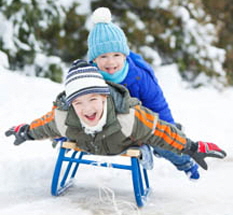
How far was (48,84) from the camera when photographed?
18.7 feet

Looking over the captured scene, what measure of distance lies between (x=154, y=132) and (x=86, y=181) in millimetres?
992

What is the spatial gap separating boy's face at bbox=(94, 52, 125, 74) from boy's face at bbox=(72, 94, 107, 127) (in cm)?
38

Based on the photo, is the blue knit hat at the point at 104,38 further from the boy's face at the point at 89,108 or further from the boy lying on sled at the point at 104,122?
the boy's face at the point at 89,108

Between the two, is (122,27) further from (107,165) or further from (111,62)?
(107,165)

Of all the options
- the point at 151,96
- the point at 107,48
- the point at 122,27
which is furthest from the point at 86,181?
the point at 122,27

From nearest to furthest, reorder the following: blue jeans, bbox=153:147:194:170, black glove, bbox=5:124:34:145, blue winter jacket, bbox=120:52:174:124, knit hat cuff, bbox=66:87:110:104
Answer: knit hat cuff, bbox=66:87:110:104
black glove, bbox=5:124:34:145
blue winter jacket, bbox=120:52:174:124
blue jeans, bbox=153:147:194:170

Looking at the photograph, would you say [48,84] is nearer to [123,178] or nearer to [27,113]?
[27,113]

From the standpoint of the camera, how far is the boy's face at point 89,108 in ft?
8.82

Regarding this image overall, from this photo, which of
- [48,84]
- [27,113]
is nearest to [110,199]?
[27,113]

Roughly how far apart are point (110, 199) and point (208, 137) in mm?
2241

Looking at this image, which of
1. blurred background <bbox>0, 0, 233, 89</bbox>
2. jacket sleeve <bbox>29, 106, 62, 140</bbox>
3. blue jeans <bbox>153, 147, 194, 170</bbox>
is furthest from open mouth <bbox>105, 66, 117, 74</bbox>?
blurred background <bbox>0, 0, 233, 89</bbox>

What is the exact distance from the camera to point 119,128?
109 inches

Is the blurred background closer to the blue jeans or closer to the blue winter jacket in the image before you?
the blue winter jacket

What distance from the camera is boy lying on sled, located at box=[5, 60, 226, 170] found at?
2.70 metres
